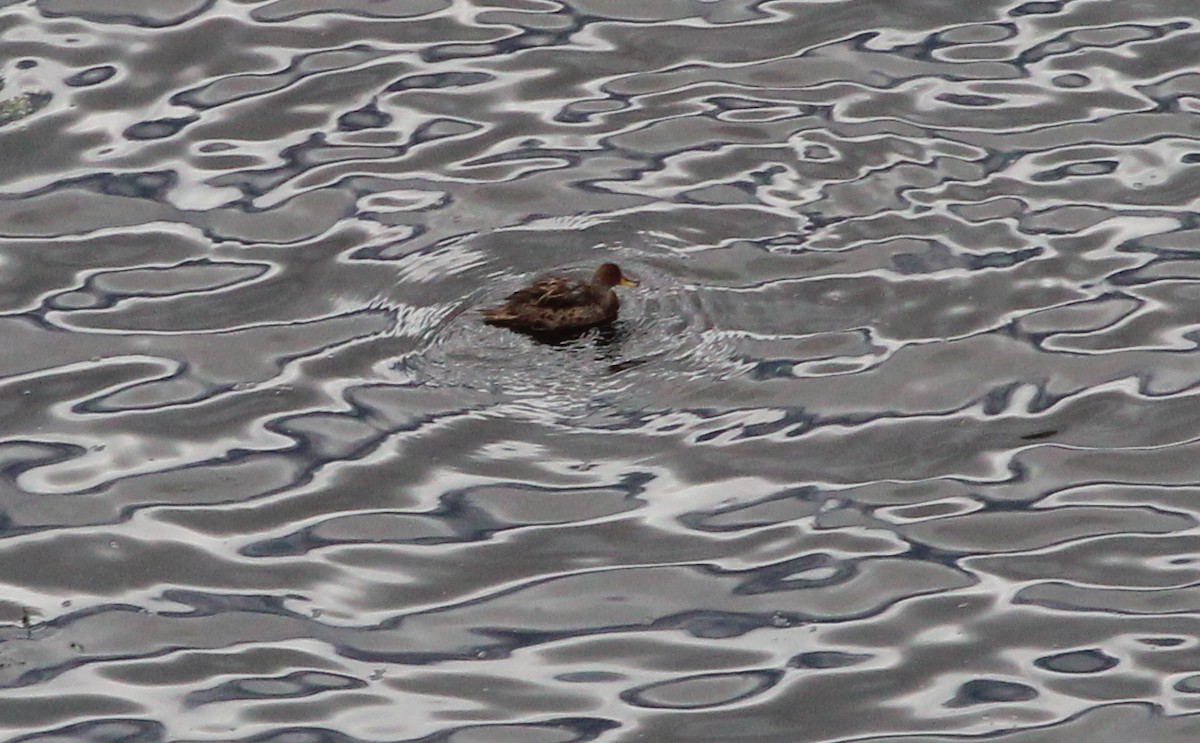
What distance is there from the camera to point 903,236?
432 inches

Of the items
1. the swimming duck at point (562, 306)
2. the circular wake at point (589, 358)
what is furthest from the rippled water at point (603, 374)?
the swimming duck at point (562, 306)

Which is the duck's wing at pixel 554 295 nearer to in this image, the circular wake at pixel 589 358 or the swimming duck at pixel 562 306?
the swimming duck at pixel 562 306

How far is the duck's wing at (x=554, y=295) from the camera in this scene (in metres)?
10.1

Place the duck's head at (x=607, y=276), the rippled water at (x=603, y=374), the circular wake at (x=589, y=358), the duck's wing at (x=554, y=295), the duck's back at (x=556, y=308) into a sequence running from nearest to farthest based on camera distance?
the rippled water at (x=603, y=374)
the circular wake at (x=589, y=358)
the duck's back at (x=556, y=308)
the duck's wing at (x=554, y=295)
the duck's head at (x=607, y=276)

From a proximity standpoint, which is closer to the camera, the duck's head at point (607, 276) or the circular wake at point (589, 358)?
the circular wake at point (589, 358)

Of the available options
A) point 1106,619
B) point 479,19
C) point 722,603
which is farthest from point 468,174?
point 1106,619

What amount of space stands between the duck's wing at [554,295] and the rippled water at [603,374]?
0.20m

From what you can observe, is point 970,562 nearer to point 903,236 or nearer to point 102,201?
point 903,236

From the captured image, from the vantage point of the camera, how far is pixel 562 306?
396 inches

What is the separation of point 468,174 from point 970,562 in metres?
3.85

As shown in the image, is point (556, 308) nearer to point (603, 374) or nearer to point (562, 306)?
point (562, 306)

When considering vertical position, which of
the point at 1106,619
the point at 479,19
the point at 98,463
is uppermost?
the point at 479,19

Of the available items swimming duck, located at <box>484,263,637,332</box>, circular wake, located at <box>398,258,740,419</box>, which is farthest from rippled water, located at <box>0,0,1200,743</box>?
swimming duck, located at <box>484,263,637,332</box>

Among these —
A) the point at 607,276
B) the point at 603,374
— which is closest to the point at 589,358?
the point at 603,374
